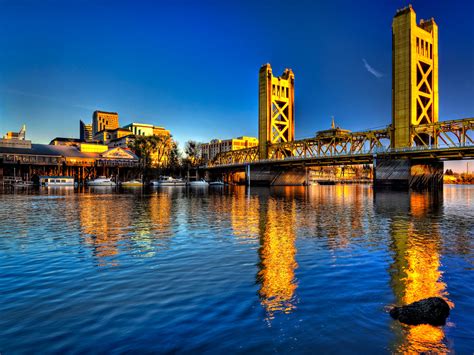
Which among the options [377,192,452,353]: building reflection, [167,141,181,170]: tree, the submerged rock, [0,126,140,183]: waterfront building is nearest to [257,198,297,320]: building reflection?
the submerged rock

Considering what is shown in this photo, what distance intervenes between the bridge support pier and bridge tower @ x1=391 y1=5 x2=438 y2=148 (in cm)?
504

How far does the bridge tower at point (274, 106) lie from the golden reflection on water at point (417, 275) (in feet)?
366

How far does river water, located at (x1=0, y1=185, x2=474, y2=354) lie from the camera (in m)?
7.08

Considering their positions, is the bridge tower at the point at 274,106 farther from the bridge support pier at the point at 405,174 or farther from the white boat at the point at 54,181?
the white boat at the point at 54,181

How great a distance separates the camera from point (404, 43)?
8919 cm

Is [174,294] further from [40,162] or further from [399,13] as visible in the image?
[40,162]

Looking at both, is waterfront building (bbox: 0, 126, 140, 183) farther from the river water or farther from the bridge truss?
the river water

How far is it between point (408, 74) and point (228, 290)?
299 ft

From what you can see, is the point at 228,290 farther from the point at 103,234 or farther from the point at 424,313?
the point at 103,234

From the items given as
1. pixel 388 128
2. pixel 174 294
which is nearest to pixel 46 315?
pixel 174 294

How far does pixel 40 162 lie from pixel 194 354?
464 ft

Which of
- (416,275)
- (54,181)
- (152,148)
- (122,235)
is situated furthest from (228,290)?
(152,148)

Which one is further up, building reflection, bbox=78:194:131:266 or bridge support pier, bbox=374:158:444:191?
bridge support pier, bbox=374:158:444:191

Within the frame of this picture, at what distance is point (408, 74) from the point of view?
87312mm
